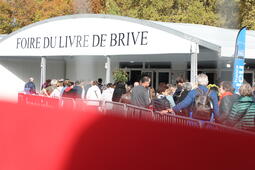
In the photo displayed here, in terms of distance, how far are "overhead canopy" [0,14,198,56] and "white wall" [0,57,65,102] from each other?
248 centimetres

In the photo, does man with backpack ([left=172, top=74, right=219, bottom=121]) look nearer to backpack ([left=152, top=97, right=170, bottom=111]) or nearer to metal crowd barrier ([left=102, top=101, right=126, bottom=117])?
backpack ([left=152, top=97, right=170, bottom=111])

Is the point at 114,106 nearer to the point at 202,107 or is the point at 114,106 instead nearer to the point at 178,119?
the point at 202,107

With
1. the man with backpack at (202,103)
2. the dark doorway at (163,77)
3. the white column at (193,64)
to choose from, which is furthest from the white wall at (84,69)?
the man with backpack at (202,103)

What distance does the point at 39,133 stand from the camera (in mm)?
5211

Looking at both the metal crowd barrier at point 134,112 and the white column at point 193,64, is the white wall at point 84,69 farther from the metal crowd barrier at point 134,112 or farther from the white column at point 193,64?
the metal crowd barrier at point 134,112

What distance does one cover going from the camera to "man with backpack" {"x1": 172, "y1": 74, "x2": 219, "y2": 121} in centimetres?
712

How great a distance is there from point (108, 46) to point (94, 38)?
1.08 metres

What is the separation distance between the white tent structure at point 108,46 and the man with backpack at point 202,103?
17.2ft

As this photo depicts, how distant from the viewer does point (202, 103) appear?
23.6 feet

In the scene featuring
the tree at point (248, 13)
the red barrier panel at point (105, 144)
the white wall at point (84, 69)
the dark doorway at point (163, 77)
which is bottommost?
the red barrier panel at point (105, 144)

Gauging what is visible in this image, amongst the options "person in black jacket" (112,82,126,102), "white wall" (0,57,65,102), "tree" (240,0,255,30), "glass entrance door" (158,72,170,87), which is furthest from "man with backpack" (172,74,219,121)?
"tree" (240,0,255,30)

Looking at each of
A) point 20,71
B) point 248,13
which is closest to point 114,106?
point 20,71

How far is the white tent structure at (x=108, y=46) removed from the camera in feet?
48.4

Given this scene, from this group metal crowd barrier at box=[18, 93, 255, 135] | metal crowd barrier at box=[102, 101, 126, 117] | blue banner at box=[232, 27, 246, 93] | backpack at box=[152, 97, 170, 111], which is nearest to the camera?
metal crowd barrier at box=[18, 93, 255, 135]
